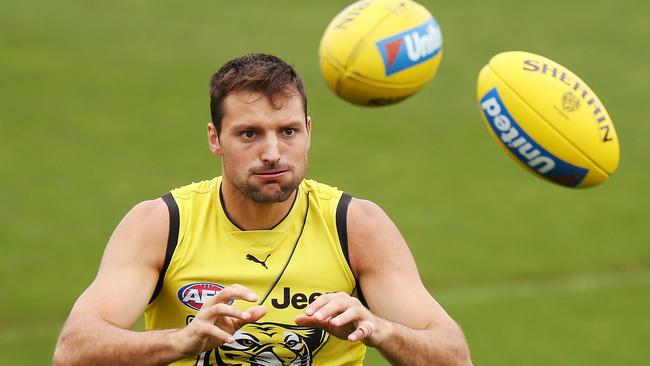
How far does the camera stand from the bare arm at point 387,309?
20.6ft

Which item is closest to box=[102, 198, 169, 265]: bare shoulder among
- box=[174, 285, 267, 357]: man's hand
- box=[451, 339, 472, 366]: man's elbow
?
box=[174, 285, 267, 357]: man's hand

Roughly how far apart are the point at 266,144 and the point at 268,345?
111 cm

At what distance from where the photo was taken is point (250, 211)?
290 inches

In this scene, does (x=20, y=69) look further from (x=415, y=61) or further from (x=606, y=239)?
(x=415, y=61)

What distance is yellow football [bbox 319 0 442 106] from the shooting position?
9266mm

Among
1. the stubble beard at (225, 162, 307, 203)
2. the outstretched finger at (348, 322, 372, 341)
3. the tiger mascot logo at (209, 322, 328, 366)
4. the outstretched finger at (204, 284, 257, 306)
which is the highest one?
the stubble beard at (225, 162, 307, 203)

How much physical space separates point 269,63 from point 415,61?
8.06 feet

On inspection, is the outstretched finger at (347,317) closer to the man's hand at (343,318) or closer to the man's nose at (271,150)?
the man's hand at (343,318)

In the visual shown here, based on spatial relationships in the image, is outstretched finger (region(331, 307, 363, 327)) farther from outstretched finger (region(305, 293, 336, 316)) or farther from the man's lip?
the man's lip

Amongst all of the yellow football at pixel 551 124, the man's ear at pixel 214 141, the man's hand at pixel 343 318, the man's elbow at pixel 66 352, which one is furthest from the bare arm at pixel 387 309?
the yellow football at pixel 551 124

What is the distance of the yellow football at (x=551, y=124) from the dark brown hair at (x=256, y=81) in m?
1.83

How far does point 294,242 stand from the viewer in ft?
24.2

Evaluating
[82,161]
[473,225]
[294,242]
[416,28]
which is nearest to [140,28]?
[82,161]

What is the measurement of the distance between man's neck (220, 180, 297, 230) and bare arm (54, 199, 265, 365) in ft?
1.19
